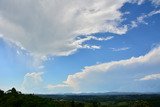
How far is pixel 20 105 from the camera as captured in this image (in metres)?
126

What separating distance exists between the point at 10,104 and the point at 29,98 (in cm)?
1184

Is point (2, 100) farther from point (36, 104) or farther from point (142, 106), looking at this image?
point (142, 106)

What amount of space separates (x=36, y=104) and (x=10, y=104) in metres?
11.8

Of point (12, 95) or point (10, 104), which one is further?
point (12, 95)

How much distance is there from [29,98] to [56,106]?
1344cm

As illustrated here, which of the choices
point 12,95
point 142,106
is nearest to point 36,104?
point 12,95

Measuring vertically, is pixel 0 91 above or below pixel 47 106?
above

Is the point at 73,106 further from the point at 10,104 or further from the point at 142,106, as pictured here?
the point at 142,106

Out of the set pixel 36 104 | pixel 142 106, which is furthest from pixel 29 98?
pixel 142 106

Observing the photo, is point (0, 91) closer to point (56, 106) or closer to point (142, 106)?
point (56, 106)

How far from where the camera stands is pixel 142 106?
569ft

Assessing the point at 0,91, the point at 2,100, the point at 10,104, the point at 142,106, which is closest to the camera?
the point at 10,104

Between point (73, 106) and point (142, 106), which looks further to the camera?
point (142, 106)

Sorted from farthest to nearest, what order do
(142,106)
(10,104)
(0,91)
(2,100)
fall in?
(142,106)
(0,91)
(2,100)
(10,104)
